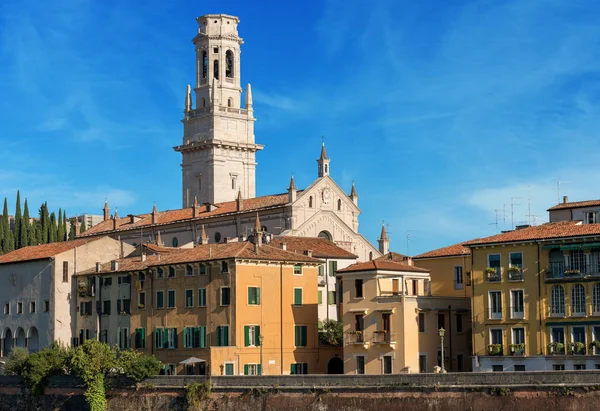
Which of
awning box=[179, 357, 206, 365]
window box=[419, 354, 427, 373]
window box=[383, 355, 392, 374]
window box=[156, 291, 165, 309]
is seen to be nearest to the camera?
window box=[383, 355, 392, 374]

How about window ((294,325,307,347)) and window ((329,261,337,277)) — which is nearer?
window ((294,325,307,347))

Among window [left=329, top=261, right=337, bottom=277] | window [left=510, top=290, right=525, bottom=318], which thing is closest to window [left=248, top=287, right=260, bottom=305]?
window [left=329, top=261, right=337, bottom=277]

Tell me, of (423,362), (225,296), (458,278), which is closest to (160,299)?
(225,296)

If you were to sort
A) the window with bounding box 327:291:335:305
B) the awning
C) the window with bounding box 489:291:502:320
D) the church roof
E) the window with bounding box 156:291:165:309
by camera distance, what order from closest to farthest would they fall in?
the window with bounding box 489:291:502:320 < the awning < the window with bounding box 156:291:165:309 < the window with bounding box 327:291:335:305 < the church roof

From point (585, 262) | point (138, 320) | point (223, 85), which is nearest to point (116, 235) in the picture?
point (223, 85)

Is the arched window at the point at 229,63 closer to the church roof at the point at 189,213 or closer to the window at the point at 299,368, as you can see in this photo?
the church roof at the point at 189,213

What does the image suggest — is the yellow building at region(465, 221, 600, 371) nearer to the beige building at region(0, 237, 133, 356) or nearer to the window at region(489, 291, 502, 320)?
the window at region(489, 291, 502, 320)

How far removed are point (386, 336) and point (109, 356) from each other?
1711cm

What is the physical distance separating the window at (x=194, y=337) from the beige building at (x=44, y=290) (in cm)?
1695

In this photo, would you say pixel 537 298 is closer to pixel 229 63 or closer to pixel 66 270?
pixel 66 270

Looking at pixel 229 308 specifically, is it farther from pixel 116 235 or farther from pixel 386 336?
pixel 116 235

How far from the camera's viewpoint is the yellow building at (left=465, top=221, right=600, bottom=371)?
5903 cm

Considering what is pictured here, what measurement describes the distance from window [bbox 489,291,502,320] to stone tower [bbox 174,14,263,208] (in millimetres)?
59173

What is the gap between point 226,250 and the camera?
240 ft
